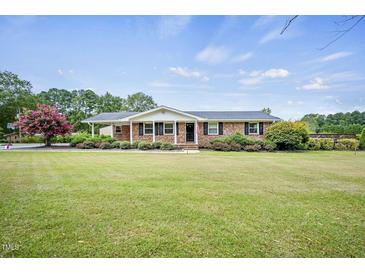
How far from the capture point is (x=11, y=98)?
2628cm

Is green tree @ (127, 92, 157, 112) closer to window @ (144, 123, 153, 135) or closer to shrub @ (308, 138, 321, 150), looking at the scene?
window @ (144, 123, 153, 135)

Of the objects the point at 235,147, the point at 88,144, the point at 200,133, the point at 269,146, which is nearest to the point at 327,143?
the point at 269,146

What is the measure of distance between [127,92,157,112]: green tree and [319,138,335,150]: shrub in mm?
27868

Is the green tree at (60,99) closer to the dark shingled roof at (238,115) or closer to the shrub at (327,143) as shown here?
the dark shingled roof at (238,115)

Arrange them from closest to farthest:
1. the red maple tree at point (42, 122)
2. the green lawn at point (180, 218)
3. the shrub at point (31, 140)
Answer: the green lawn at point (180, 218), the red maple tree at point (42, 122), the shrub at point (31, 140)

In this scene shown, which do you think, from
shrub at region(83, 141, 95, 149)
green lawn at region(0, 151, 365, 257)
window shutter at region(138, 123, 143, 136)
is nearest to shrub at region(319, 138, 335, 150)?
green lawn at region(0, 151, 365, 257)

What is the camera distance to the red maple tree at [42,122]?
16.0 metres

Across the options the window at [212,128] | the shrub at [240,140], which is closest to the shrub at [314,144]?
the shrub at [240,140]

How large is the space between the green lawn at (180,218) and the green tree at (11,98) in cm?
2709

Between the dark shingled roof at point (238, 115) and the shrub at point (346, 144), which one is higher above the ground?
the dark shingled roof at point (238, 115)

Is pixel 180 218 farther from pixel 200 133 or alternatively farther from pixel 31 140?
pixel 31 140

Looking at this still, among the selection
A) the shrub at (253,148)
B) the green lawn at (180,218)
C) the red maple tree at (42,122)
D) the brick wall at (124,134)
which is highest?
the red maple tree at (42,122)

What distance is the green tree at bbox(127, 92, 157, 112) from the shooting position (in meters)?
36.6
